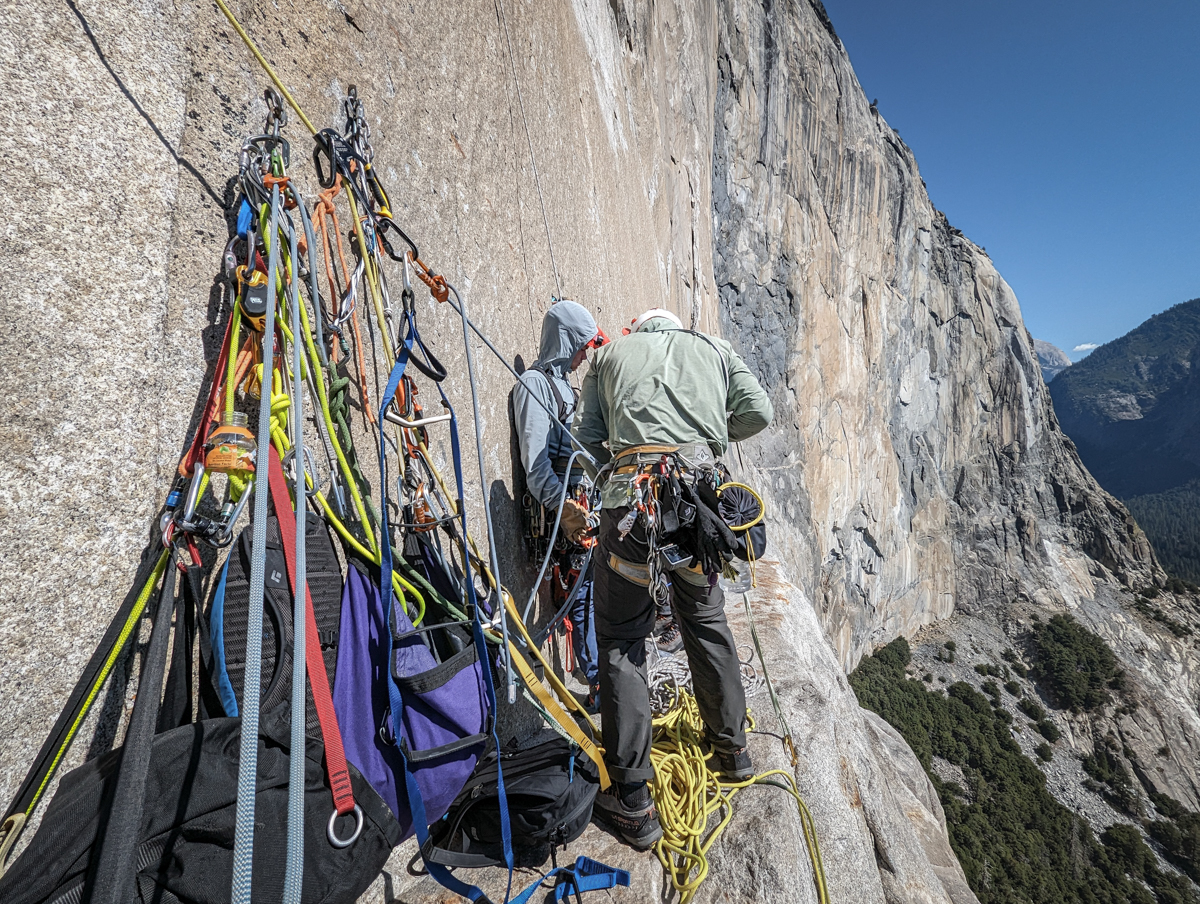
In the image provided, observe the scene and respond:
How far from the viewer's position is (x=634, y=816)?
1533mm

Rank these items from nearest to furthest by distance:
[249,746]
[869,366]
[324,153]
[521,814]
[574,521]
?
[249,746] < [324,153] < [521,814] < [574,521] < [869,366]

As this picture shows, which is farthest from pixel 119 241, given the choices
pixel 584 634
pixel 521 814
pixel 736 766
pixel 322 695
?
pixel 584 634

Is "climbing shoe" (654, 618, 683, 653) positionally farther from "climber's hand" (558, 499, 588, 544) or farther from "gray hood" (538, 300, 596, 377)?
"gray hood" (538, 300, 596, 377)

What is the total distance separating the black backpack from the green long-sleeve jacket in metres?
1.01

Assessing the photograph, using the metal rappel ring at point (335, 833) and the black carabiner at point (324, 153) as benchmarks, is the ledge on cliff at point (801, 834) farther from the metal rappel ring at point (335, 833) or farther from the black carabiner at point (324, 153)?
the black carabiner at point (324, 153)

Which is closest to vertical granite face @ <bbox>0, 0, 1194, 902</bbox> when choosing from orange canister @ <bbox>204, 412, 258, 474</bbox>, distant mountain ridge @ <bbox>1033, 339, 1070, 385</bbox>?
orange canister @ <bbox>204, 412, 258, 474</bbox>

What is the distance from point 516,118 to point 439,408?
62.7 inches

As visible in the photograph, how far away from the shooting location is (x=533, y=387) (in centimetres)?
219

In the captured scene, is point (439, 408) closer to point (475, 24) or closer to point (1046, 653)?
point (475, 24)

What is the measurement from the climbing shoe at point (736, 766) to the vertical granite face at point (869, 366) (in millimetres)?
8787

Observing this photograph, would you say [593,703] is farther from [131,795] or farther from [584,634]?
[131,795]

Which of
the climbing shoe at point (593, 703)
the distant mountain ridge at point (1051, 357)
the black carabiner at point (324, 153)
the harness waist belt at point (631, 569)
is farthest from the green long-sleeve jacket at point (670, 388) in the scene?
the distant mountain ridge at point (1051, 357)

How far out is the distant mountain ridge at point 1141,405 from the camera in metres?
64.3

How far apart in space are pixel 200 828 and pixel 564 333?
6.60 feet
